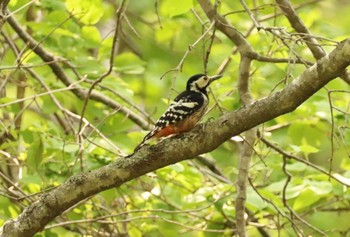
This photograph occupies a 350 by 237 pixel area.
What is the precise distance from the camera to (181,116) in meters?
5.20

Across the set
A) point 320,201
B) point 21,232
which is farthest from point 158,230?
point 21,232

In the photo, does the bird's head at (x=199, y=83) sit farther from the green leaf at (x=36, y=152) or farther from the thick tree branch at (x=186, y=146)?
the thick tree branch at (x=186, y=146)

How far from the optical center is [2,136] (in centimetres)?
623

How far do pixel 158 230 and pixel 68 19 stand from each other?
183 centimetres

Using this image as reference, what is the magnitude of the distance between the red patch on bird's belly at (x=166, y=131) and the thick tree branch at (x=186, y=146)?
0.84 meters

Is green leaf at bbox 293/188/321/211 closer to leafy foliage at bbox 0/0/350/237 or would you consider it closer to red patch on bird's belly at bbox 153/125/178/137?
leafy foliage at bbox 0/0/350/237

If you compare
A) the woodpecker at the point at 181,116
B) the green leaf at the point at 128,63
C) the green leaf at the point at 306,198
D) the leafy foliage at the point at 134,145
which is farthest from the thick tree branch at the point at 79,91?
the green leaf at the point at 306,198

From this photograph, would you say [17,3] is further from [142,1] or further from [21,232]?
[142,1]

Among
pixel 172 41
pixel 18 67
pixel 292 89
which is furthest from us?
pixel 172 41

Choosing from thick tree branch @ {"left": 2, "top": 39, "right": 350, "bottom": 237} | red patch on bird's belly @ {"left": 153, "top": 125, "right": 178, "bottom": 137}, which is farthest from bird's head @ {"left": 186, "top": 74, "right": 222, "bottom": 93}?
thick tree branch @ {"left": 2, "top": 39, "right": 350, "bottom": 237}

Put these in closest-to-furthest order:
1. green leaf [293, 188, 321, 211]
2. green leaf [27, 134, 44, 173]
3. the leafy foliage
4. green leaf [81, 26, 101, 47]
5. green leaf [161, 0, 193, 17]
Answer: green leaf [161, 0, 193, 17] → green leaf [293, 188, 321, 211] → the leafy foliage → green leaf [27, 134, 44, 173] → green leaf [81, 26, 101, 47]

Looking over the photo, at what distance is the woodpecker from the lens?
205 inches

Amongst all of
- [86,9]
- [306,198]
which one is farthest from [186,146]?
[86,9]

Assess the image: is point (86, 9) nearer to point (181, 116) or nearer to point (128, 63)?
point (128, 63)
